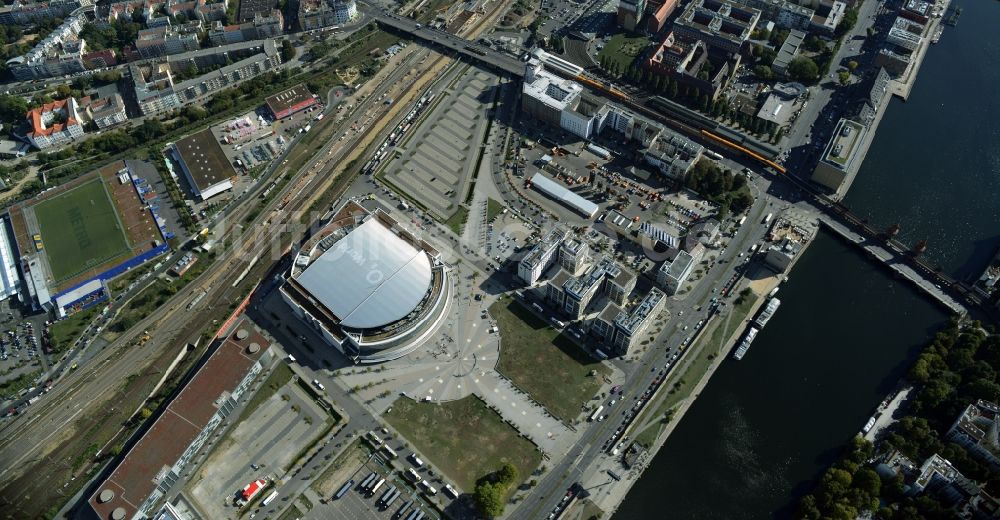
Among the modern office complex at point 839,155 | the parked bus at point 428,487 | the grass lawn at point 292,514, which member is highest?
the modern office complex at point 839,155

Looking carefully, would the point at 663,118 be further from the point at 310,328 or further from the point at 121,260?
the point at 121,260

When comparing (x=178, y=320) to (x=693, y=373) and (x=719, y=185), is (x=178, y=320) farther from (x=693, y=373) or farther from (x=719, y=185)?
(x=719, y=185)

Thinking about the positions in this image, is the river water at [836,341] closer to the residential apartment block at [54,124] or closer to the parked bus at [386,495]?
the parked bus at [386,495]

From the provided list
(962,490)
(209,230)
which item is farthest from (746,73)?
(209,230)

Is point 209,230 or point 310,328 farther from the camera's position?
point 209,230

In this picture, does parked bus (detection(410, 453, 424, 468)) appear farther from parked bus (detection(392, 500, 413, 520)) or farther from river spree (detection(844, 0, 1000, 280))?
river spree (detection(844, 0, 1000, 280))

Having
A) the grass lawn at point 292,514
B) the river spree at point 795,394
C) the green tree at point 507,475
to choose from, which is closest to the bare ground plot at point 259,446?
the grass lawn at point 292,514

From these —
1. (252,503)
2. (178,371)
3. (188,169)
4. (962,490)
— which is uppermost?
Result: (962,490)
